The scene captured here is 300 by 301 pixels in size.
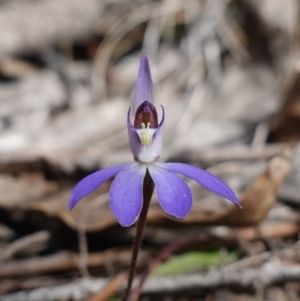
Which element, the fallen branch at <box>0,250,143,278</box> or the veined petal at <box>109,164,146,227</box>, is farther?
the fallen branch at <box>0,250,143,278</box>

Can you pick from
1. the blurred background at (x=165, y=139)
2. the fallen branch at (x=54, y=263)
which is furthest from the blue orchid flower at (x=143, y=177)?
the fallen branch at (x=54, y=263)

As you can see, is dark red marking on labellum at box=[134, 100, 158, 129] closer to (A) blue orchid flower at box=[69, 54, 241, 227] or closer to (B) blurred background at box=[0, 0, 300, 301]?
(A) blue orchid flower at box=[69, 54, 241, 227]

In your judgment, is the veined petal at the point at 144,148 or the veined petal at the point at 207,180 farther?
the veined petal at the point at 144,148

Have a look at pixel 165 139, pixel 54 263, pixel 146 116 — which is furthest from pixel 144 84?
pixel 165 139

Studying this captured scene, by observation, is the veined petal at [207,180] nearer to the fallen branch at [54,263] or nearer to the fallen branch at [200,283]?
the fallen branch at [200,283]

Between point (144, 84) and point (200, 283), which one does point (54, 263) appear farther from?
point (144, 84)

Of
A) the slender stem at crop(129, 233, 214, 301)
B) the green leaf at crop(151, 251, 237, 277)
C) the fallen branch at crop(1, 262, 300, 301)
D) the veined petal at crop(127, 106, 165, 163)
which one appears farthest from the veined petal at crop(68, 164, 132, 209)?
the green leaf at crop(151, 251, 237, 277)
